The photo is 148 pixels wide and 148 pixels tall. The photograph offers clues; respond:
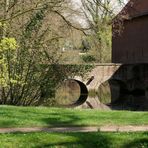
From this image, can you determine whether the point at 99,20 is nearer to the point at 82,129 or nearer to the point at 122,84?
the point at 122,84

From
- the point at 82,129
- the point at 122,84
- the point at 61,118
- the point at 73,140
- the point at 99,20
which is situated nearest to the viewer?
the point at 73,140

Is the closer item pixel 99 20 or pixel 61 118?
pixel 61 118

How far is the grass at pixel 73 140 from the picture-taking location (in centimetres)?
863

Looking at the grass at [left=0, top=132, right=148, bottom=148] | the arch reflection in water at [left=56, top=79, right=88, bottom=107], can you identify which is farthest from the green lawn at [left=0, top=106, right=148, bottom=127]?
the arch reflection in water at [left=56, top=79, right=88, bottom=107]

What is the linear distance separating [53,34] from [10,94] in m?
5.77

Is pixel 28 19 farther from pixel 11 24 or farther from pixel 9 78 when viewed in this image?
pixel 9 78

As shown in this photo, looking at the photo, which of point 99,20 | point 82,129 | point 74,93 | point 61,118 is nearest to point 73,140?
point 82,129

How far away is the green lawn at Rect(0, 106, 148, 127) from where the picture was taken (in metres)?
11.1

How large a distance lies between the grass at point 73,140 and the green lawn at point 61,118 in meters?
1.70

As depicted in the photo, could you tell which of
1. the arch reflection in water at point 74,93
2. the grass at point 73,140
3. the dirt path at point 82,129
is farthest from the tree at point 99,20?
the grass at point 73,140

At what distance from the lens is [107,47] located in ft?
158

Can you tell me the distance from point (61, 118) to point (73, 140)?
3.01m

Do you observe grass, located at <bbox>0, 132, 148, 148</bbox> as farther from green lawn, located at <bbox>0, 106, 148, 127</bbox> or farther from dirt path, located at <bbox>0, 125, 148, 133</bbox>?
green lawn, located at <bbox>0, 106, 148, 127</bbox>

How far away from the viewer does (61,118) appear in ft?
39.2
